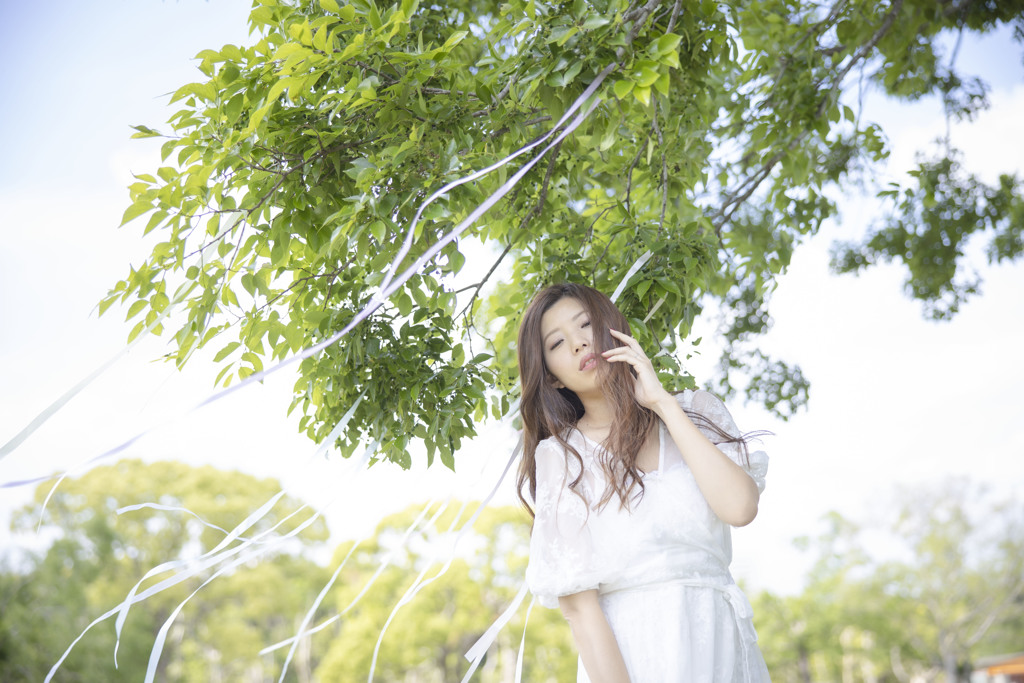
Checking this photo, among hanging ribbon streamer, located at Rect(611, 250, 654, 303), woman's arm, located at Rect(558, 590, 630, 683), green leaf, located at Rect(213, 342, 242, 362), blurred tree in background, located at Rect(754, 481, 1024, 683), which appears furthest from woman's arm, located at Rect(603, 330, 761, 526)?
blurred tree in background, located at Rect(754, 481, 1024, 683)

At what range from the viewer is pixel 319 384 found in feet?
8.08

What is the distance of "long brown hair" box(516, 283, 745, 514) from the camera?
185 centimetres

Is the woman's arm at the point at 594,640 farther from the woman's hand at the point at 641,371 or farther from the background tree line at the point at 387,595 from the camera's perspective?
the background tree line at the point at 387,595

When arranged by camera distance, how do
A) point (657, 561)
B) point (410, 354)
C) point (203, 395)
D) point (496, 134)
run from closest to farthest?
point (203, 395) < point (657, 561) < point (496, 134) < point (410, 354)

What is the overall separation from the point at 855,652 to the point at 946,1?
23886 mm

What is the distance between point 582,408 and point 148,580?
1627 cm

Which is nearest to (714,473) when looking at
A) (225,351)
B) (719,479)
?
(719,479)

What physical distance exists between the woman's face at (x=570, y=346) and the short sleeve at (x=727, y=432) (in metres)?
0.26

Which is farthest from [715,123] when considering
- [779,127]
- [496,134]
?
A: [496,134]

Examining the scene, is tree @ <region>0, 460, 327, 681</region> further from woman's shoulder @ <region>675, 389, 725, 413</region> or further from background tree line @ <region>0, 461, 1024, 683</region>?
woman's shoulder @ <region>675, 389, 725, 413</region>

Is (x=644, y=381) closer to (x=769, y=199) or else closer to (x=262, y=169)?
(x=262, y=169)

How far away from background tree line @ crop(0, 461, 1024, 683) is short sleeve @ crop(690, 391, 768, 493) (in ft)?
37.9

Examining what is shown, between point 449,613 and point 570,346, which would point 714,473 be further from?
point 449,613

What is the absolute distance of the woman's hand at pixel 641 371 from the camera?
1.79m
